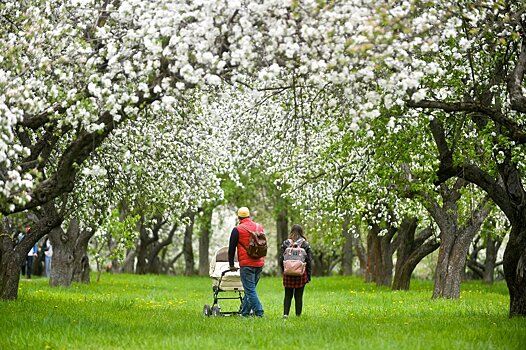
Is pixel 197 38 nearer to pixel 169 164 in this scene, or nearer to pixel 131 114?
pixel 131 114

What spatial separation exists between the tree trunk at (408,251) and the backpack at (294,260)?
12855 millimetres

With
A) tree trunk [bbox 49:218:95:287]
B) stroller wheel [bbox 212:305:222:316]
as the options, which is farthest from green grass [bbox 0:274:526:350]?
tree trunk [bbox 49:218:95:287]

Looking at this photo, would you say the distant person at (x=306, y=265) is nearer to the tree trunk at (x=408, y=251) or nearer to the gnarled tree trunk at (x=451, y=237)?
the gnarled tree trunk at (x=451, y=237)

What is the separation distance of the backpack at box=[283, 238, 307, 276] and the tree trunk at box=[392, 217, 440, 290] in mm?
12855

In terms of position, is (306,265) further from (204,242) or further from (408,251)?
(204,242)

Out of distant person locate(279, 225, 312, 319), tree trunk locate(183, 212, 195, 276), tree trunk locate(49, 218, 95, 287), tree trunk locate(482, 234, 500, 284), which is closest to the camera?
distant person locate(279, 225, 312, 319)

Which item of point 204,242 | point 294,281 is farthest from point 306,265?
point 204,242

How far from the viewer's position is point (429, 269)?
66562mm

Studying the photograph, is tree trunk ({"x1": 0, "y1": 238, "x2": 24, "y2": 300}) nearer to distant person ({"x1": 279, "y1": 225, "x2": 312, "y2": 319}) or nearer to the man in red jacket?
the man in red jacket

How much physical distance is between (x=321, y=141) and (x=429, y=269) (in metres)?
45.8

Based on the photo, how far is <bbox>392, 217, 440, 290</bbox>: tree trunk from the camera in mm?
27922

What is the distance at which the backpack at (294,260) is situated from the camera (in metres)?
15.5

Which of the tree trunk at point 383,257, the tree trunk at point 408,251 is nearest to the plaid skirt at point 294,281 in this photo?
the tree trunk at point 408,251

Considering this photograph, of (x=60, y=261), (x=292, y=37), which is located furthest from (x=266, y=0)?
(x=60, y=261)
